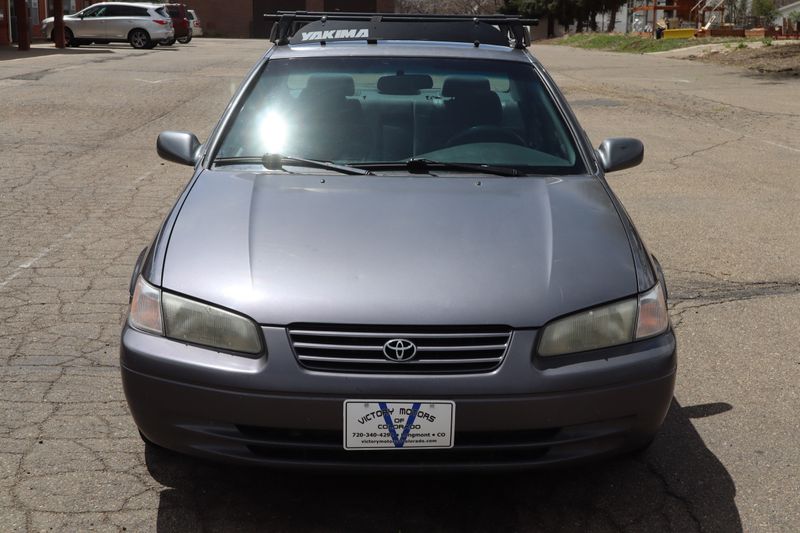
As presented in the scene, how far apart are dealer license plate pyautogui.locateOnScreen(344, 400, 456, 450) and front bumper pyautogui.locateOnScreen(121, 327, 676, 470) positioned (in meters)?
0.03

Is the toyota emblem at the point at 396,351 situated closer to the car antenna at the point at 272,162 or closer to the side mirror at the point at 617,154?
the car antenna at the point at 272,162

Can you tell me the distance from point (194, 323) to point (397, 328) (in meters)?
0.64

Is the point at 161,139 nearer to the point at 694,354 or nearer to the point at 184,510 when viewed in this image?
the point at 184,510

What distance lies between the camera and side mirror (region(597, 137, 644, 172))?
4.64 meters

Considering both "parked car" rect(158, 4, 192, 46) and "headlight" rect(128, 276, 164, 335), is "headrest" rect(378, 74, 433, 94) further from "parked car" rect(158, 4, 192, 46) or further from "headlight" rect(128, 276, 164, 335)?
"parked car" rect(158, 4, 192, 46)

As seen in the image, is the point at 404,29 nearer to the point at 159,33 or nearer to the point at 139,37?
the point at 159,33

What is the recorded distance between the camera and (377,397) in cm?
305

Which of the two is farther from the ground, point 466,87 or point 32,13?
point 466,87

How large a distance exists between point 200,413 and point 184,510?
486mm

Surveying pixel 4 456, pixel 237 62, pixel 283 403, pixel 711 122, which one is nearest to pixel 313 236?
pixel 283 403

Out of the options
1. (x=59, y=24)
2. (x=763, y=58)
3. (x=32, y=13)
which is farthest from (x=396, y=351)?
(x=32, y=13)

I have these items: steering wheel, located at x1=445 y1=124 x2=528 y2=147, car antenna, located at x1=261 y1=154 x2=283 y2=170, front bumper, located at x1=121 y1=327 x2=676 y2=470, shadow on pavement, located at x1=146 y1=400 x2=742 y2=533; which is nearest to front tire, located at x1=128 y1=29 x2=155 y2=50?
steering wheel, located at x1=445 y1=124 x2=528 y2=147

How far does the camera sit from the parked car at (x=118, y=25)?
3991 centimetres

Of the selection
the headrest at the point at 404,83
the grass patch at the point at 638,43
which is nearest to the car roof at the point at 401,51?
the headrest at the point at 404,83
